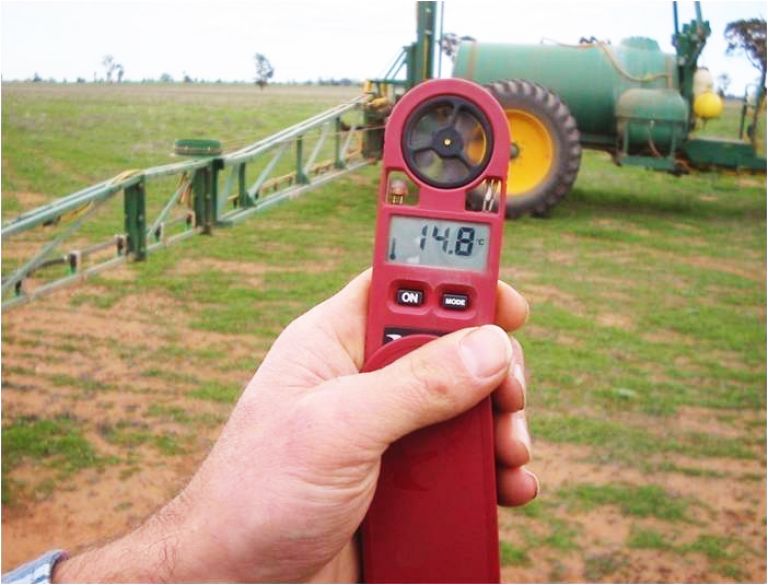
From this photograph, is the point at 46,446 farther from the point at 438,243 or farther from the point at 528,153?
the point at 528,153

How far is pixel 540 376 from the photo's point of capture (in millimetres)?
3594

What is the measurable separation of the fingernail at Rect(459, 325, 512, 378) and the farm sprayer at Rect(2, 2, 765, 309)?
12.1 feet

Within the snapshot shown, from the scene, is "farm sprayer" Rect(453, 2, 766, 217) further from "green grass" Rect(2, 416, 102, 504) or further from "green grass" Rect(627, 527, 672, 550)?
"green grass" Rect(627, 527, 672, 550)

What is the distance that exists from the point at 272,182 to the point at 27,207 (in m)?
3.16

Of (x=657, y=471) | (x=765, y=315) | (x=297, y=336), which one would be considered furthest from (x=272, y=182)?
(x=297, y=336)

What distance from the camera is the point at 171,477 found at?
2.83m

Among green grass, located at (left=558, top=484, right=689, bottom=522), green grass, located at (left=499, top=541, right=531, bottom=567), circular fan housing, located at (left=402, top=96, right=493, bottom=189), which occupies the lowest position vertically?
green grass, located at (left=499, top=541, right=531, bottom=567)

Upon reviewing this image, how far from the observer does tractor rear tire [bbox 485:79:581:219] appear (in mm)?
6367

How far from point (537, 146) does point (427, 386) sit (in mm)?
5812

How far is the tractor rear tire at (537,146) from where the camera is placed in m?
6.37

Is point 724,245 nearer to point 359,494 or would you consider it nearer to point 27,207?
point 27,207

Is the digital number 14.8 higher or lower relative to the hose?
lower

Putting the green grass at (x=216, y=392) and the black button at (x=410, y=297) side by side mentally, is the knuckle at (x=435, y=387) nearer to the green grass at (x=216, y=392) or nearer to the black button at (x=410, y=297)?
the black button at (x=410, y=297)

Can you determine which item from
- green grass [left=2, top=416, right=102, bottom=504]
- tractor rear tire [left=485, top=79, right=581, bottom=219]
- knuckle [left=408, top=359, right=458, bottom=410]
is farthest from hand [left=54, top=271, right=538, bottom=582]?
tractor rear tire [left=485, top=79, right=581, bottom=219]
